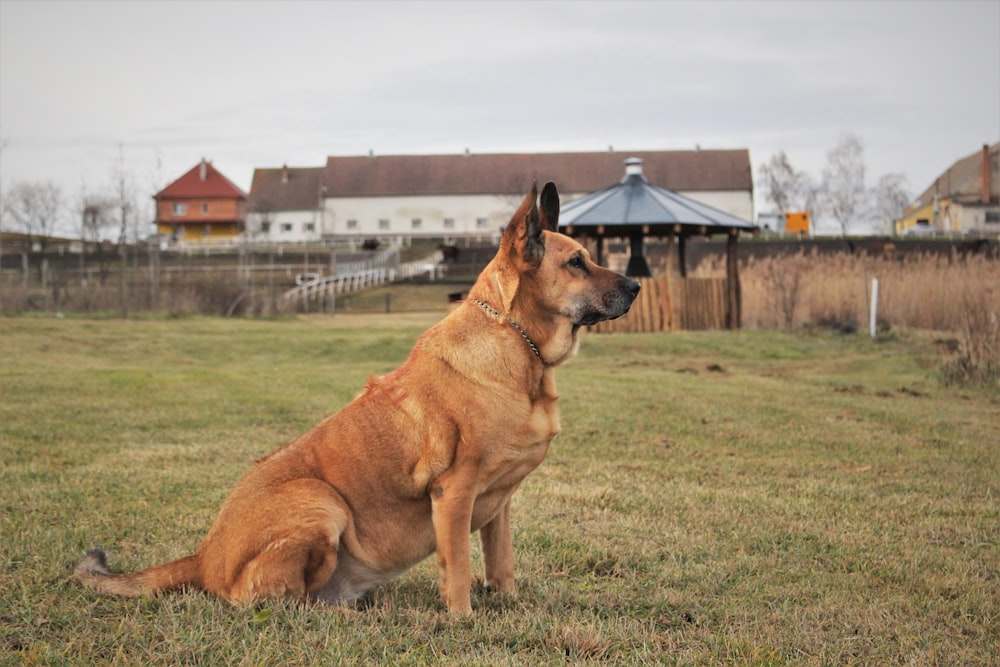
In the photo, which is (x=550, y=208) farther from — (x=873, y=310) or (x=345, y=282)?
(x=345, y=282)

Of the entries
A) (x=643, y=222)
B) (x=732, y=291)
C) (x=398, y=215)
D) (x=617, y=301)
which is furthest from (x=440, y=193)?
(x=617, y=301)

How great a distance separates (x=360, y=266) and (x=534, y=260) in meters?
51.5

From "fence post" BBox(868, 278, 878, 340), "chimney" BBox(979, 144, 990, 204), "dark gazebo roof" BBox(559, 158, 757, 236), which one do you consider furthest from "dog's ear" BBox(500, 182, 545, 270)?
"chimney" BBox(979, 144, 990, 204)

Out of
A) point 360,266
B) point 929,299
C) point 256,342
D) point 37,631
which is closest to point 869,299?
point 929,299

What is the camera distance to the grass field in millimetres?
4039

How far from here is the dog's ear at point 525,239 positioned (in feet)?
14.3

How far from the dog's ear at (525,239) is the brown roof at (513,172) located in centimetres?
7919

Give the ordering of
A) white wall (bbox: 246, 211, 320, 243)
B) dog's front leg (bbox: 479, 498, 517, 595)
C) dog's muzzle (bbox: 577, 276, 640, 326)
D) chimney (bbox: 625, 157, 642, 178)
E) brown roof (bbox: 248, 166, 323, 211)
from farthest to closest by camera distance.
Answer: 1. brown roof (bbox: 248, 166, 323, 211)
2. white wall (bbox: 246, 211, 320, 243)
3. chimney (bbox: 625, 157, 642, 178)
4. dog's front leg (bbox: 479, 498, 517, 595)
5. dog's muzzle (bbox: 577, 276, 640, 326)

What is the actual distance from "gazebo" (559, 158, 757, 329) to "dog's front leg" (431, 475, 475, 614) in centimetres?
1883

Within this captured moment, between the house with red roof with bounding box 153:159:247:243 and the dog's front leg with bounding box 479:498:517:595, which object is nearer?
the dog's front leg with bounding box 479:498:517:595

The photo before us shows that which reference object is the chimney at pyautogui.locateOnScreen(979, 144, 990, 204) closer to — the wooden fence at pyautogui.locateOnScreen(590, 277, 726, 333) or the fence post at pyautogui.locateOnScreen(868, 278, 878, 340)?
the wooden fence at pyautogui.locateOnScreen(590, 277, 726, 333)

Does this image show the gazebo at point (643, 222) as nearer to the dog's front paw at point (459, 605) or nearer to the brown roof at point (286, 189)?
the dog's front paw at point (459, 605)

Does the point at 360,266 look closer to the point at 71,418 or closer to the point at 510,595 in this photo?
the point at 71,418

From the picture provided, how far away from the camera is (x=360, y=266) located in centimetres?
5512
